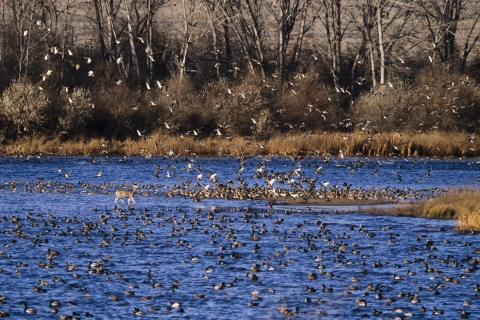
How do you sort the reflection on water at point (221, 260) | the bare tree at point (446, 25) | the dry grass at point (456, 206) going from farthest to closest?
the bare tree at point (446, 25) → the dry grass at point (456, 206) → the reflection on water at point (221, 260)

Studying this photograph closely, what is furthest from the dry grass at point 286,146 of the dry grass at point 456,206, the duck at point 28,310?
the duck at point 28,310

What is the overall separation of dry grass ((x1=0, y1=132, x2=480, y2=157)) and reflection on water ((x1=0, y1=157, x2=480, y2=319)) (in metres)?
16.9

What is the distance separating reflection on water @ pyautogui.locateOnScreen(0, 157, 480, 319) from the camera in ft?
57.2

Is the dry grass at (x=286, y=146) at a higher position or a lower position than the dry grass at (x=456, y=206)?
higher

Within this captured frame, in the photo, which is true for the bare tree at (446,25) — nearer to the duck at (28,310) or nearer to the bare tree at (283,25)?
the bare tree at (283,25)

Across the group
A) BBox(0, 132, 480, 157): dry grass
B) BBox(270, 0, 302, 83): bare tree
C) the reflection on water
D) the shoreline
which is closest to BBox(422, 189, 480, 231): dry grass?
the shoreline

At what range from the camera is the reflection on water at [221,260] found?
57.2 ft

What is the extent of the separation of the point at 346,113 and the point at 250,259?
129 feet

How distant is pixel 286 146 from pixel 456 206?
2343cm

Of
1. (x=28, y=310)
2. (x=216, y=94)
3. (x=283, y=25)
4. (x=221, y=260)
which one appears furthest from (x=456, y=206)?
(x=283, y=25)

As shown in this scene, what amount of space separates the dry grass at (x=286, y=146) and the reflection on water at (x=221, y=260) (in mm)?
16866

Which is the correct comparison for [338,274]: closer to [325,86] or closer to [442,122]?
[442,122]

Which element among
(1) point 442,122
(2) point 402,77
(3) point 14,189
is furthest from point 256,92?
(3) point 14,189

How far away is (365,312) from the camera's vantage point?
1694 centimetres
